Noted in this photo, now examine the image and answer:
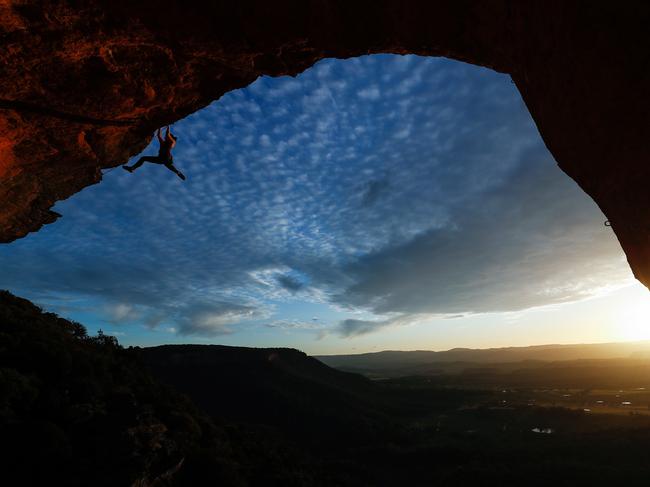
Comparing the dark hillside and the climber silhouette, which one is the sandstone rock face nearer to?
the climber silhouette

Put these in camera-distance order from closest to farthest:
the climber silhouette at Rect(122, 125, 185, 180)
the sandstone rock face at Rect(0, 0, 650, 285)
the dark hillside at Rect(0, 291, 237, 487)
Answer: the sandstone rock face at Rect(0, 0, 650, 285)
the climber silhouette at Rect(122, 125, 185, 180)
the dark hillside at Rect(0, 291, 237, 487)

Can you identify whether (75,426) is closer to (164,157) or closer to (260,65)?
(164,157)

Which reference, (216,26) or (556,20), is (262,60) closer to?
(216,26)

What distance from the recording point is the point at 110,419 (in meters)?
18.0

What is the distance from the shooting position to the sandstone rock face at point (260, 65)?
14.2 ft

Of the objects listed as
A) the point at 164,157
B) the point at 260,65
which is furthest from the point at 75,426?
the point at 260,65

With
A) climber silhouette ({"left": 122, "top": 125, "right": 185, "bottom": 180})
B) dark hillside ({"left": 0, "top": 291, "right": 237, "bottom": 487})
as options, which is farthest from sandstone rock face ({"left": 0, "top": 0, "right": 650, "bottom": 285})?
dark hillside ({"left": 0, "top": 291, "right": 237, "bottom": 487})

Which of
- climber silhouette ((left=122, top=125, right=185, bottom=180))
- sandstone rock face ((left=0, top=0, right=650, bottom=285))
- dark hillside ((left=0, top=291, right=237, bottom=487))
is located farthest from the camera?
dark hillside ((left=0, top=291, right=237, bottom=487))

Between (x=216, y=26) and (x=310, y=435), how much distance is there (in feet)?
232

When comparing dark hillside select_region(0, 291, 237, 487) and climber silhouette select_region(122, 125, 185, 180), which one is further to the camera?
dark hillside select_region(0, 291, 237, 487)

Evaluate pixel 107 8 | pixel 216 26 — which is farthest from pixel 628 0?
pixel 107 8

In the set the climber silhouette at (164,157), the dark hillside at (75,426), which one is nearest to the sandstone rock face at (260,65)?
the climber silhouette at (164,157)

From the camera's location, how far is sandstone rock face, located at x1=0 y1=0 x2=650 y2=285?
4.32 metres

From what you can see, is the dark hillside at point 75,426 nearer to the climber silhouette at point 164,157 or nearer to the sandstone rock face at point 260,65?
the sandstone rock face at point 260,65
